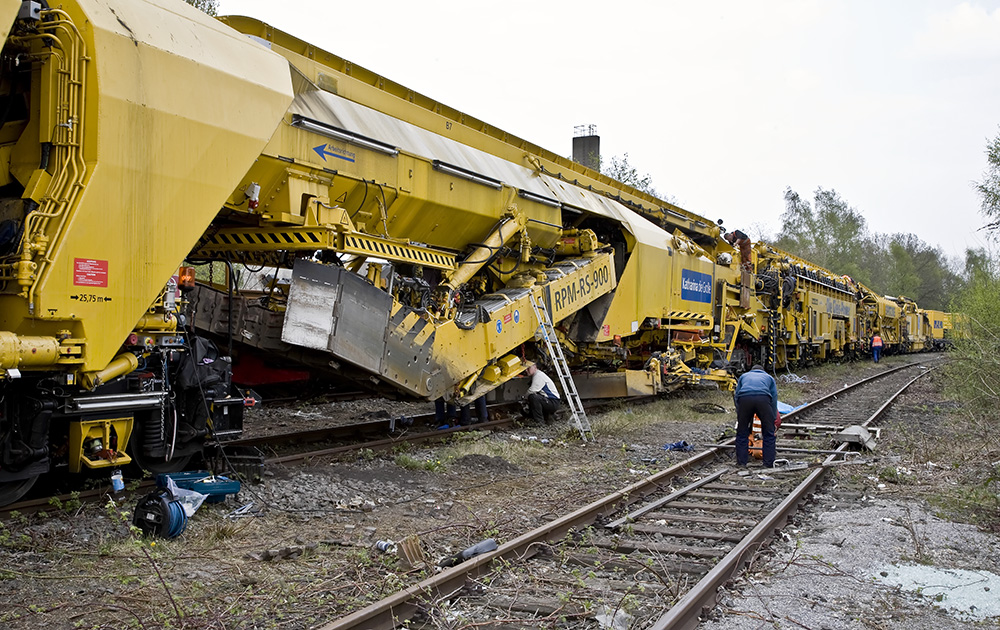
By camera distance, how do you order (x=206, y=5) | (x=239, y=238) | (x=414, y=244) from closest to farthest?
(x=239, y=238)
(x=414, y=244)
(x=206, y=5)

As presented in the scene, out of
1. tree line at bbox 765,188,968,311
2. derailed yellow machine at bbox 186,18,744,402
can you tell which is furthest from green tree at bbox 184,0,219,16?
tree line at bbox 765,188,968,311

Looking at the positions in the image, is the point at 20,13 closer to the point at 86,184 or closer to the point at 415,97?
the point at 86,184

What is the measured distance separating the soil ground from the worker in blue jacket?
0.76m

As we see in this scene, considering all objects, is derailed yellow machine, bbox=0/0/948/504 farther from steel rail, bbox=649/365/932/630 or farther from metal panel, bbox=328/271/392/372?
steel rail, bbox=649/365/932/630

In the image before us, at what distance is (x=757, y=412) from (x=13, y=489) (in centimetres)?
696

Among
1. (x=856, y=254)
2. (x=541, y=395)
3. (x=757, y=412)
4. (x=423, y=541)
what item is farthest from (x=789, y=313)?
(x=856, y=254)

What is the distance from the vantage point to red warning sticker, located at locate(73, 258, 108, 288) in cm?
446

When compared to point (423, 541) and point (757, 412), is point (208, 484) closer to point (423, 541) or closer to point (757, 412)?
point (423, 541)

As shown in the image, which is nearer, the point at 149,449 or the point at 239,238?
the point at 149,449

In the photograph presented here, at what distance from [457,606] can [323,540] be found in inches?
56.8

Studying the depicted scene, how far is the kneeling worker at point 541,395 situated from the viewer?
11.0 m

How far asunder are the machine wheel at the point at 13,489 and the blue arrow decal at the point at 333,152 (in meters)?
3.42

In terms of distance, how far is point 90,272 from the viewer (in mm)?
4523

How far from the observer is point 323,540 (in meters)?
5.15
